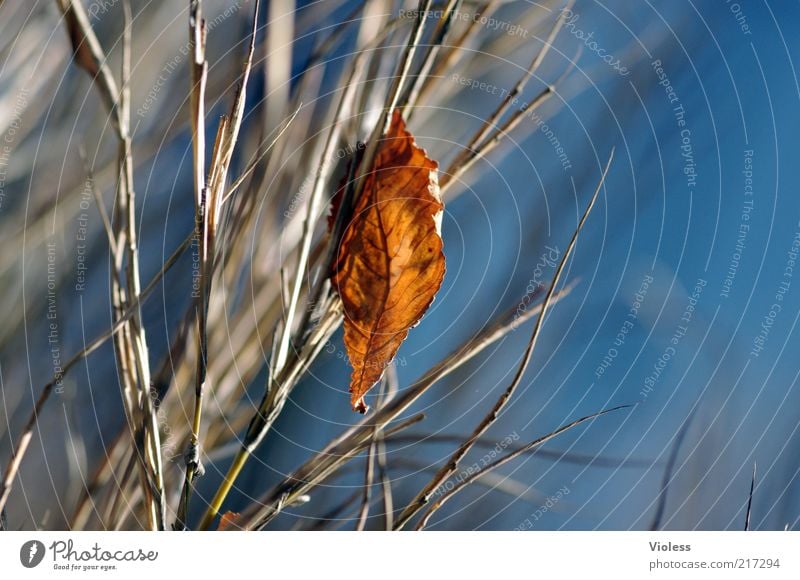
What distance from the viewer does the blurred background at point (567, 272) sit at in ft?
1.25

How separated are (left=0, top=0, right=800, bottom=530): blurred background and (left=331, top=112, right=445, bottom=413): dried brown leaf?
97 mm

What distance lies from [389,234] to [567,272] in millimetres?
182

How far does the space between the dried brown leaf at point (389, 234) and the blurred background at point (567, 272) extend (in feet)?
0.32

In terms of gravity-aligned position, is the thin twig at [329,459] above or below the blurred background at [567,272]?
below

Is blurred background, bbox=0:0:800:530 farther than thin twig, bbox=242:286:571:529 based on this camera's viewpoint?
Yes

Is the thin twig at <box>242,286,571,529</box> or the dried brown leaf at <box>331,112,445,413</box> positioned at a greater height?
the dried brown leaf at <box>331,112,445,413</box>

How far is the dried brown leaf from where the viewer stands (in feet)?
0.94

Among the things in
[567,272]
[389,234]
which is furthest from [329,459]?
[567,272]

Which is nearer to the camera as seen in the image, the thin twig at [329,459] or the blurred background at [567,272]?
the thin twig at [329,459]

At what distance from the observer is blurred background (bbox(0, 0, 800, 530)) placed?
38 cm

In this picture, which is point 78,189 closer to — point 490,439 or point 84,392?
point 84,392

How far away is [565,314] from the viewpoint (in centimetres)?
44

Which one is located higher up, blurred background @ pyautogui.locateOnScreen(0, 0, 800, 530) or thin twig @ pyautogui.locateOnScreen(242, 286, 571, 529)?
blurred background @ pyautogui.locateOnScreen(0, 0, 800, 530)

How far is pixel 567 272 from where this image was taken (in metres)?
0.43
